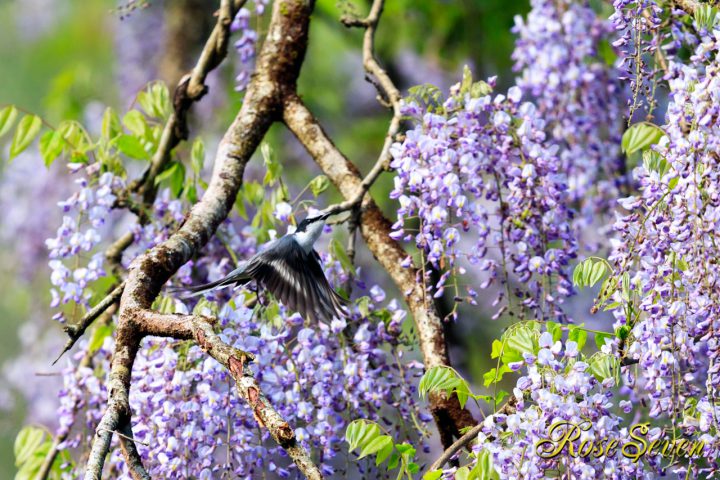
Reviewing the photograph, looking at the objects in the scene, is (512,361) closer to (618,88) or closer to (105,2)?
(618,88)

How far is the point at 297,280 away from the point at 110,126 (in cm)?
98

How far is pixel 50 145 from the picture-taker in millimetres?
3051

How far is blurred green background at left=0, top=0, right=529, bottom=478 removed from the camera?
5059 millimetres

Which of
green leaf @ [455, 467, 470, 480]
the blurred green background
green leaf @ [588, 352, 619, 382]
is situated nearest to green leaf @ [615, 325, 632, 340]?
green leaf @ [588, 352, 619, 382]

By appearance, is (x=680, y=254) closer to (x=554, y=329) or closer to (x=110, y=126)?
(x=554, y=329)

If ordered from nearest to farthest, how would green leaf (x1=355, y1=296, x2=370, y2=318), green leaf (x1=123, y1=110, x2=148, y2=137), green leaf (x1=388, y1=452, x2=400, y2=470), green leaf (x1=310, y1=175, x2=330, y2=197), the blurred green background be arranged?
green leaf (x1=388, y1=452, x2=400, y2=470) < green leaf (x1=355, y1=296, x2=370, y2=318) < green leaf (x1=310, y1=175, x2=330, y2=197) < green leaf (x1=123, y1=110, x2=148, y2=137) < the blurred green background

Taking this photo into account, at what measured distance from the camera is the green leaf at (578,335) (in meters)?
2.17

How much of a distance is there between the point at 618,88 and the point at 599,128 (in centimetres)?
18

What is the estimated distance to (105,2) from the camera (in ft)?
26.2

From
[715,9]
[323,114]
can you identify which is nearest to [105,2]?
[323,114]

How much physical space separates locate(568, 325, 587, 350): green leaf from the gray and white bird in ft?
2.29

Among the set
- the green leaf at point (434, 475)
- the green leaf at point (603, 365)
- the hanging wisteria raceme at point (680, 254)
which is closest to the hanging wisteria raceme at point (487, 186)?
the hanging wisteria raceme at point (680, 254)

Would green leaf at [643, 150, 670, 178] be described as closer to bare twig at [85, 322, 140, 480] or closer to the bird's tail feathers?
the bird's tail feathers

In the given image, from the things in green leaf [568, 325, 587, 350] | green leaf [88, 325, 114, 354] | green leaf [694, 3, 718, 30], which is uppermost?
green leaf [88, 325, 114, 354]
